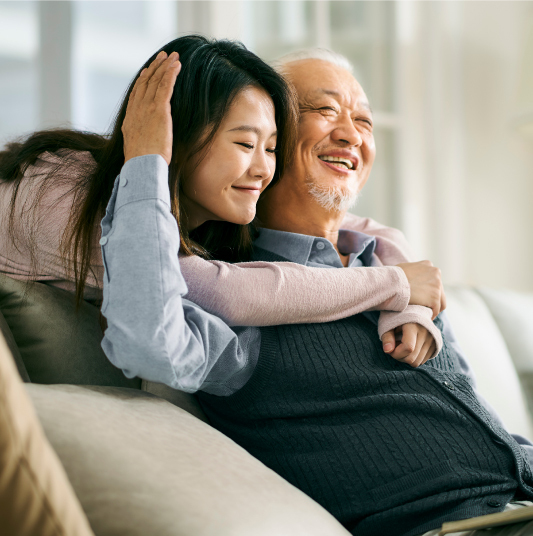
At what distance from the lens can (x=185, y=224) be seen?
3.37 feet

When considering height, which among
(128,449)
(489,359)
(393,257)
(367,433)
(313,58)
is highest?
(313,58)

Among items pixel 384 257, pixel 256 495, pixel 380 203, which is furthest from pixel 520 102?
pixel 256 495

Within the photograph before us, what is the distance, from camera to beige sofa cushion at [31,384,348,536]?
601 mm

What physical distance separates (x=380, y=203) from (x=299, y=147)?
1531mm

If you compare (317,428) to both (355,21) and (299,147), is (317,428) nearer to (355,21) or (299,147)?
(299,147)

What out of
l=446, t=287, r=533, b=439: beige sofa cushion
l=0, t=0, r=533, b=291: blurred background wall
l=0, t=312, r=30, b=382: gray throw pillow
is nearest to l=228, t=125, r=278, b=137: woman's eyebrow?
l=0, t=312, r=30, b=382: gray throw pillow

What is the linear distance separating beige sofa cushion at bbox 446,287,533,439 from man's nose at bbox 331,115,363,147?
0.62 metres

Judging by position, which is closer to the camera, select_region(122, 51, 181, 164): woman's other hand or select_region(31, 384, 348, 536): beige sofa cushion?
select_region(31, 384, 348, 536): beige sofa cushion

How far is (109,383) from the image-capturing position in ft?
3.19

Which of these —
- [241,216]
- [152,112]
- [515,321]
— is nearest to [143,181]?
[152,112]

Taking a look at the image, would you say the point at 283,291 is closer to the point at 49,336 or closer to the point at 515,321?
the point at 49,336

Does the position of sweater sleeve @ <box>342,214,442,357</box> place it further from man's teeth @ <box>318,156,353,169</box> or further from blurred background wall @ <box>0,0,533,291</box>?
blurred background wall @ <box>0,0,533,291</box>

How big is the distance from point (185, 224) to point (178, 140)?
148 millimetres

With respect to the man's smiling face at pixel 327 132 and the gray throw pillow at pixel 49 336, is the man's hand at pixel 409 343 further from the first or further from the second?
the gray throw pillow at pixel 49 336
